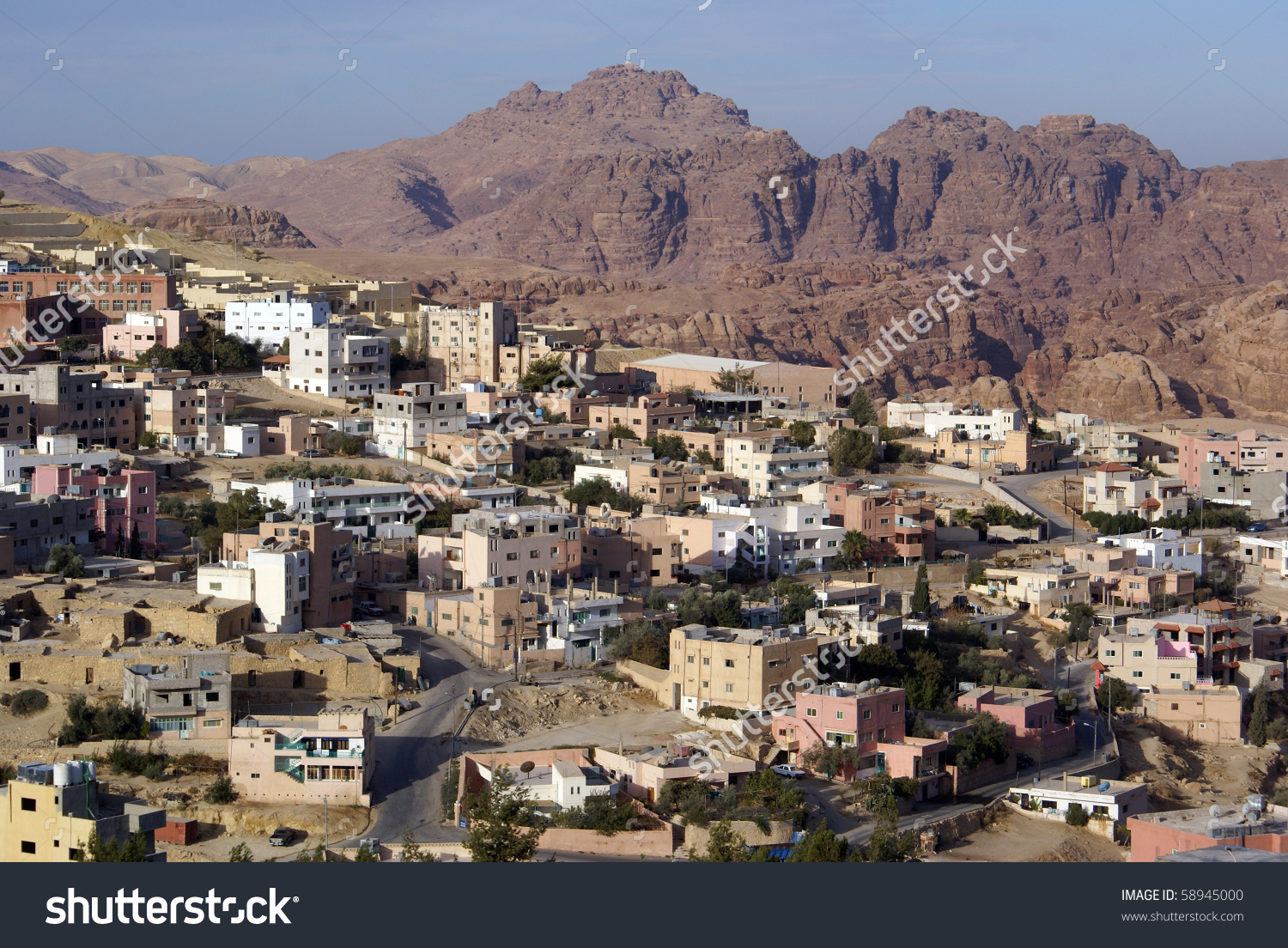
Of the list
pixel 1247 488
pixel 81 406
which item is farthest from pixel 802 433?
pixel 81 406

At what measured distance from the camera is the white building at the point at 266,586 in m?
28.5

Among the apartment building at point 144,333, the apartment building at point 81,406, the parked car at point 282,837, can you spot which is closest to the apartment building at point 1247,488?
the apartment building at point 81,406

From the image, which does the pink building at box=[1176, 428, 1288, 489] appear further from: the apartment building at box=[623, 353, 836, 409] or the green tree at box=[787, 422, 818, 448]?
the apartment building at box=[623, 353, 836, 409]

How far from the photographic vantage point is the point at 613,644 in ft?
95.7

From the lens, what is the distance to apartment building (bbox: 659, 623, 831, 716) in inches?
1068

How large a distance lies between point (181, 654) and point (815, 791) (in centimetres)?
837

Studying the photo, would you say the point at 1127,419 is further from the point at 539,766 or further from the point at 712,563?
the point at 539,766

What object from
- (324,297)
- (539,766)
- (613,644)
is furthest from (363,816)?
(324,297)

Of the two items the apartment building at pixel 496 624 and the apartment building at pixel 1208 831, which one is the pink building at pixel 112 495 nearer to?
the apartment building at pixel 496 624

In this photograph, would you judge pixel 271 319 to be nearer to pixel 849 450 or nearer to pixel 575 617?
pixel 849 450

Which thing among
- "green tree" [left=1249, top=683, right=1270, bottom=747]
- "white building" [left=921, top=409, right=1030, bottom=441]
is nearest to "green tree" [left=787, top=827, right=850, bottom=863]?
"green tree" [left=1249, top=683, right=1270, bottom=747]

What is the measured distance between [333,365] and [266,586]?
19.7m

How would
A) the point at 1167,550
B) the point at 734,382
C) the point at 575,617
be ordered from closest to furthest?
1. the point at 575,617
2. the point at 1167,550
3. the point at 734,382

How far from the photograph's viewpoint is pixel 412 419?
141ft
